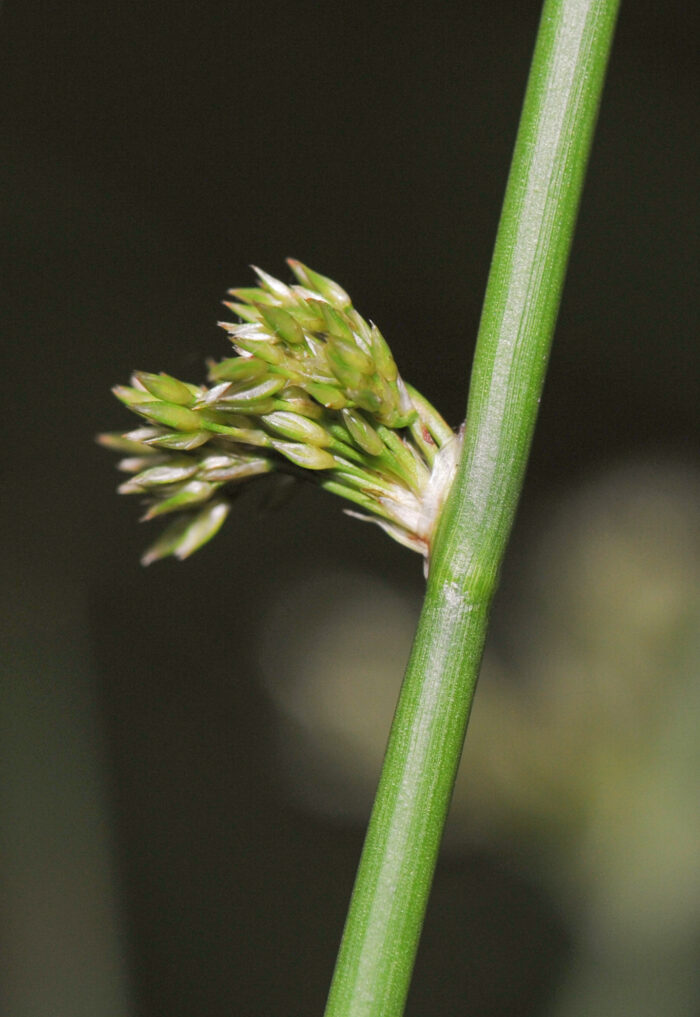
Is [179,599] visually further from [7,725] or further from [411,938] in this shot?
[411,938]

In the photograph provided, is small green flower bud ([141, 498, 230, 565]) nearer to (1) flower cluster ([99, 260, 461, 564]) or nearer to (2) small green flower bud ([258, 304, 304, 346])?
(1) flower cluster ([99, 260, 461, 564])

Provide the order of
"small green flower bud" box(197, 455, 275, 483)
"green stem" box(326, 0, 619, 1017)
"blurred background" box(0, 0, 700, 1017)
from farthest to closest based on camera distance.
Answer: "blurred background" box(0, 0, 700, 1017), "small green flower bud" box(197, 455, 275, 483), "green stem" box(326, 0, 619, 1017)

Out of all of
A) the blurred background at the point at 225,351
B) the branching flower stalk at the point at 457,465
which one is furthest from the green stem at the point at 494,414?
the blurred background at the point at 225,351

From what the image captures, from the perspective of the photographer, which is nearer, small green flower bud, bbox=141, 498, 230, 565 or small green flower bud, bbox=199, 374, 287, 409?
small green flower bud, bbox=199, 374, 287, 409

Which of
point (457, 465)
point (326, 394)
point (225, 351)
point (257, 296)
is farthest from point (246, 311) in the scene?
point (225, 351)

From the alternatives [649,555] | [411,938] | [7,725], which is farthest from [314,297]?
[649,555]

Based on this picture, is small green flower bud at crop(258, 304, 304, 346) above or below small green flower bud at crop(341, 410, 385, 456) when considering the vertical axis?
above

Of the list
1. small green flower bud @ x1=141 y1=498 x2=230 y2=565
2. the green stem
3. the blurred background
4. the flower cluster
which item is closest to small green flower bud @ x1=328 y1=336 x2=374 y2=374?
the flower cluster
